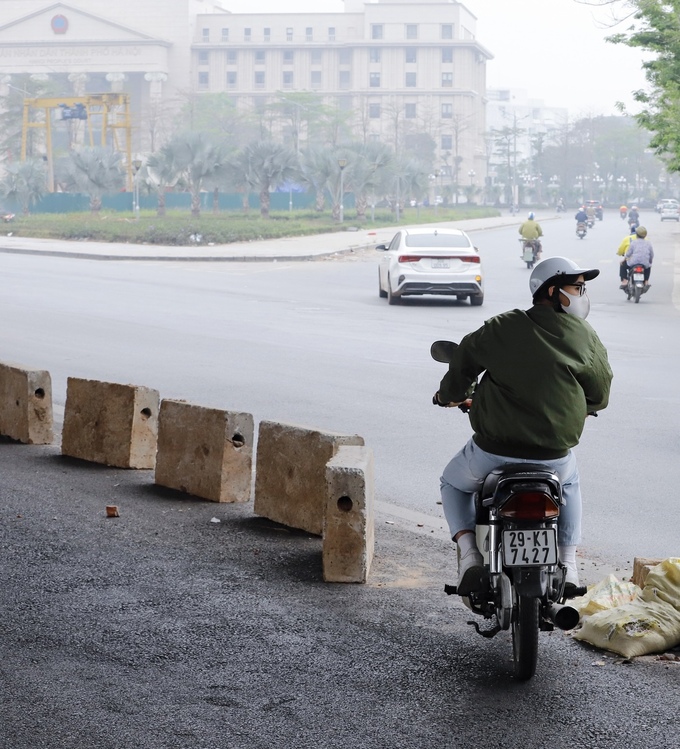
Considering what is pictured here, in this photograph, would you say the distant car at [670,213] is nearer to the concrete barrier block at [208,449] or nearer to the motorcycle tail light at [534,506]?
the concrete barrier block at [208,449]

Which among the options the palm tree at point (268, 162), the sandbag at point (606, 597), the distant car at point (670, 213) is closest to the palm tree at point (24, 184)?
the palm tree at point (268, 162)

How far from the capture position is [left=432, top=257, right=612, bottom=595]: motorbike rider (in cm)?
463

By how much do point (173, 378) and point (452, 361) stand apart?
9.00 m

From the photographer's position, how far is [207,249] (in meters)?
42.8

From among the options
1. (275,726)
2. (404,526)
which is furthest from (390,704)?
(404,526)

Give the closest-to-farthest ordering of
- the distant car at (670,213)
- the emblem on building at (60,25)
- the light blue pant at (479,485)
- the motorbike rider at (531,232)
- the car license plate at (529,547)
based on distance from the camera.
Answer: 1. the car license plate at (529,547)
2. the light blue pant at (479,485)
3. the motorbike rider at (531,232)
4. the distant car at (670,213)
5. the emblem on building at (60,25)

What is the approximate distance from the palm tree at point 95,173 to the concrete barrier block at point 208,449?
57.9 m

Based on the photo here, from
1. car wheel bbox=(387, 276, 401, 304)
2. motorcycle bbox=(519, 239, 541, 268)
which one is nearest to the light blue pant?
car wheel bbox=(387, 276, 401, 304)

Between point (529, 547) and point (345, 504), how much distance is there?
1.83 m

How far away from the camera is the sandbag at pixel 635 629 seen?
5.12 m

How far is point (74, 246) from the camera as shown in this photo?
44.9 metres

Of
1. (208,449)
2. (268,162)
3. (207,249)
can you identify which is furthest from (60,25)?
(208,449)

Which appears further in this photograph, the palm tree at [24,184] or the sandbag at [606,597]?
the palm tree at [24,184]

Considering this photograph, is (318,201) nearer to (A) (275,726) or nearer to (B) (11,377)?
(B) (11,377)
